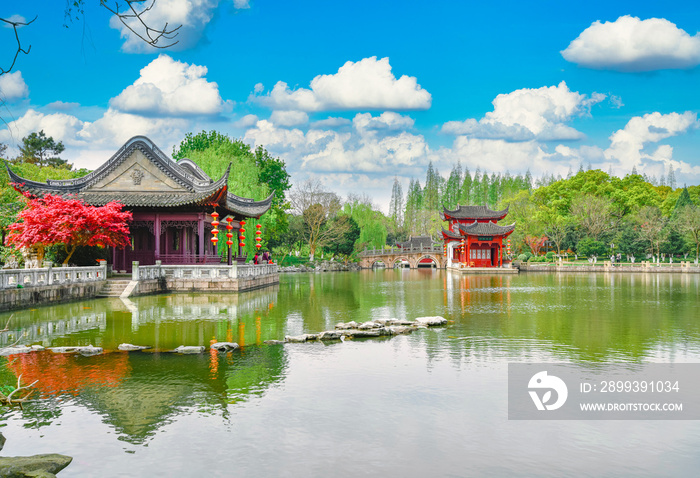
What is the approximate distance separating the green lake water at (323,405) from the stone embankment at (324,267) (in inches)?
1477

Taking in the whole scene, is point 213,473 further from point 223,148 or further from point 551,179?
point 551,179

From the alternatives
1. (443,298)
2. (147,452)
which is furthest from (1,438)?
(443,298)

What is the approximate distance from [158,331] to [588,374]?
8.78 meters

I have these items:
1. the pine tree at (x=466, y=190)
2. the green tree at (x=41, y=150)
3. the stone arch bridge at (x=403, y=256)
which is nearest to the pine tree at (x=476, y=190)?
the pine tree at (x=466, y=190)

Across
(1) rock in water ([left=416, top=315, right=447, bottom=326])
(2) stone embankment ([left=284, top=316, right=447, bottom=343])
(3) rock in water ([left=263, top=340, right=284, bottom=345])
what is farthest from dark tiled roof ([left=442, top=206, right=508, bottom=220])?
(3) rock in water ([left=263, top=340, right=284, bottom=345])

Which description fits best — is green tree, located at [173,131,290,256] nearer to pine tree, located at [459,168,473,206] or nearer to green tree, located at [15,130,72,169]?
green tree, located at [15,130,72,169]

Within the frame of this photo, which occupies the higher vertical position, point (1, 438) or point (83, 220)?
point (83, 220)

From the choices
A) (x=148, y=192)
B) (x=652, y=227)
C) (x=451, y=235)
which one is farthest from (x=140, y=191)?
(x=652, y=227)

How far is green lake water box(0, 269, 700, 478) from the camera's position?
5434 mm

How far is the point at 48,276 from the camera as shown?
17.5m

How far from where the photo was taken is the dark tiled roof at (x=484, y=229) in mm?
49531

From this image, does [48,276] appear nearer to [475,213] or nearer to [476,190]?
[475,213]

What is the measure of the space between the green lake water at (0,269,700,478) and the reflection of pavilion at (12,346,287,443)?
0.09 ft

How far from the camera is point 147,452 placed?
5.60 meters
